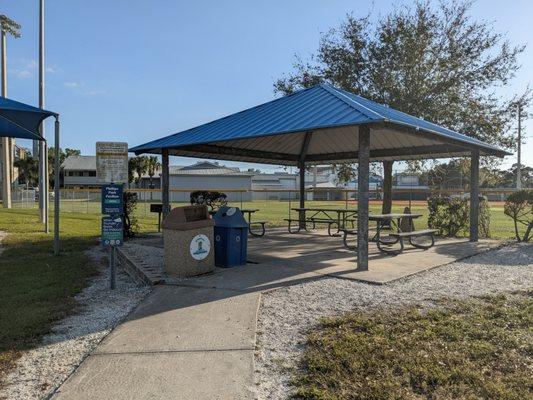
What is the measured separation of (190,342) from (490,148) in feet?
33.6

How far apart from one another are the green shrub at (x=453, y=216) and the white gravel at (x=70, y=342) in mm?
11030

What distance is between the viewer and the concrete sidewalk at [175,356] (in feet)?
11.8

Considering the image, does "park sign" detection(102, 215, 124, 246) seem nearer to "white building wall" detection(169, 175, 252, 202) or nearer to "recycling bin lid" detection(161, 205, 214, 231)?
"recycling bin lid" detection(161, 205, 214, 231)

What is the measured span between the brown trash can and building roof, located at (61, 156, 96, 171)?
7498 cm

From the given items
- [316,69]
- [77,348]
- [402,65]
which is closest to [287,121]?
[77,348]

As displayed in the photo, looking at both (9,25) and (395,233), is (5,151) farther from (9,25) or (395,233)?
(395,233)

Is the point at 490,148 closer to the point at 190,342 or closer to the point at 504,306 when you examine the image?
the point at 504,306

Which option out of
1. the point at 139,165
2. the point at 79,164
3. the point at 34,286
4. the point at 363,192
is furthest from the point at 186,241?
the point at 79,164

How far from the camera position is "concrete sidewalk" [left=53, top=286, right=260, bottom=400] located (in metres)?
3.60

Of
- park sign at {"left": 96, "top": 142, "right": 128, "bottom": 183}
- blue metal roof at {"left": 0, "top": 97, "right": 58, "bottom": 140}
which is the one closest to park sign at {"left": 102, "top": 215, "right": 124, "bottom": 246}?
park sign at {"left": 96, "top": 142, "right": 128, "bottom": 183}

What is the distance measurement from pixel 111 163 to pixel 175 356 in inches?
155

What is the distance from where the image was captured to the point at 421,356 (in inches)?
166

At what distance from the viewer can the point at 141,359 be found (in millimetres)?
4191

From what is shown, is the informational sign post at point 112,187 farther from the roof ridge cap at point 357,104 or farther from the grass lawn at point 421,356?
the roof ridge cap at point 357,104
